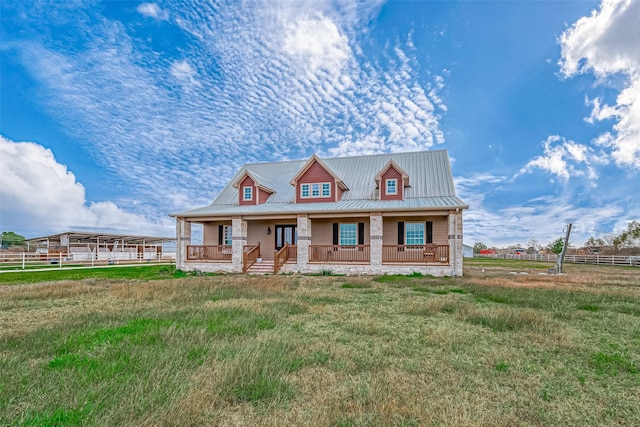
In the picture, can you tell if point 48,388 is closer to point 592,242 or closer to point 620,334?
point 620,334

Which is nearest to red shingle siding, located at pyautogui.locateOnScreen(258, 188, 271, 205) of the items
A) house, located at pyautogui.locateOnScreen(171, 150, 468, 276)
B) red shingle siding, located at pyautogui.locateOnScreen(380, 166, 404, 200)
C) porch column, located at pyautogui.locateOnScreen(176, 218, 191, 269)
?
→ house, located at pyautogui.locateOnScreen(171, 150, 468, 276)

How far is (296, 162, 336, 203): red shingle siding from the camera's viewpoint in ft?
68.2

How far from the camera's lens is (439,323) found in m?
6.73

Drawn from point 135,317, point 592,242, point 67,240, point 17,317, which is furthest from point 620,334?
point 592,242

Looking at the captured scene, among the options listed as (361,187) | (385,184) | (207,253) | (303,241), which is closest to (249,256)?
(207,253)

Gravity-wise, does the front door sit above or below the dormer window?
below

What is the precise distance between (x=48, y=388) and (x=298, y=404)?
2.84 metres

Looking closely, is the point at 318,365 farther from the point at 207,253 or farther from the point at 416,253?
the point at 207,253

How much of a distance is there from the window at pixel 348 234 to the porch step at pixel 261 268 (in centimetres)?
483

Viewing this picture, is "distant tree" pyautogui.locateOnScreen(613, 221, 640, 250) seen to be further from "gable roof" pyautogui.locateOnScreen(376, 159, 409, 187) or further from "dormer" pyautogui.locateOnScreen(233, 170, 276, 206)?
"dormer" pyautogui.locateOnScreen(233, 170, 276, 206)

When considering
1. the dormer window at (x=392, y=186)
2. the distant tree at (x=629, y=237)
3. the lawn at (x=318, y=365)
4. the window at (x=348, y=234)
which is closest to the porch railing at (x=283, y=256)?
the window at (x=348, y=234)

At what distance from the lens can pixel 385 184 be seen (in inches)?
779

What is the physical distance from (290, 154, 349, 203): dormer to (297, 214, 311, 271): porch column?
2538 millimetres

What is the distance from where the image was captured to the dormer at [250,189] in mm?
22094
